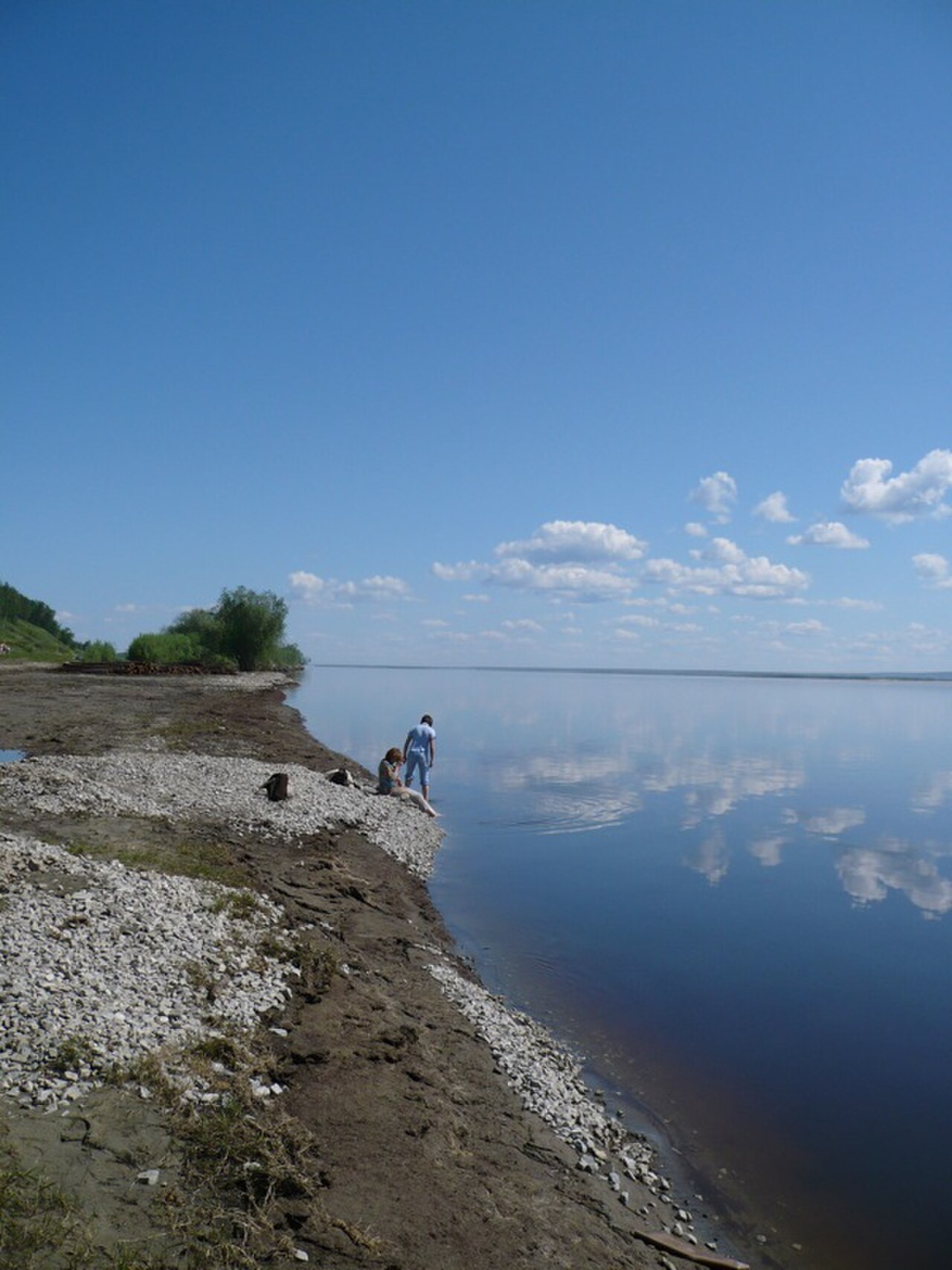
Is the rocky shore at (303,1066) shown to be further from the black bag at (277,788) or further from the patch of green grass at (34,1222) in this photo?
the black bag at (277,788)

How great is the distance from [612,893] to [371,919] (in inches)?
300

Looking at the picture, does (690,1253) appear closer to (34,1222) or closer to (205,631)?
(34,1222)

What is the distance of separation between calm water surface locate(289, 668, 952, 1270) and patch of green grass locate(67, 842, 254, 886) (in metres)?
4.83

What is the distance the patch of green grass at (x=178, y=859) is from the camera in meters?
14.4

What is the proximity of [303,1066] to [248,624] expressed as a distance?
390 feet

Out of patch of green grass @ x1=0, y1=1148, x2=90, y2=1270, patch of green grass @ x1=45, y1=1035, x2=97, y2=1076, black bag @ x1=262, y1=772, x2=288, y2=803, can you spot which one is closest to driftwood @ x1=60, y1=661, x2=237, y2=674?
black bag @ x1=262, y1=772, x2=288, y2=803

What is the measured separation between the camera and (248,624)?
405ft

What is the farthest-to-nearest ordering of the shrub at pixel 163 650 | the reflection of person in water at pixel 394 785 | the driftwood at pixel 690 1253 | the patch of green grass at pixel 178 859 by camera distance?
the shrub at pixel 163 650 < the reflection of person in water at pixel 394 785 < the patch of green grass at pixel 178 859 < the driftwood at pixel 690 1253

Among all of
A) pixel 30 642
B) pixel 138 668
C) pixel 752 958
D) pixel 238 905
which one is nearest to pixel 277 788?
pixel 238 905

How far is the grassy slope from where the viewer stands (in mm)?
119000

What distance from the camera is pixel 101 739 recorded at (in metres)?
33.7

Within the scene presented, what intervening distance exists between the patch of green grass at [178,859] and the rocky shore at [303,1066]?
8cm

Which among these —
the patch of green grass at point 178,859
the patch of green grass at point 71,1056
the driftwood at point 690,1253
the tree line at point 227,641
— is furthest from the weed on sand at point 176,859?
the tree line at point 227,641

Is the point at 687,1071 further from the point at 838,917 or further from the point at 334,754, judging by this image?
Result: the point at 334,754
